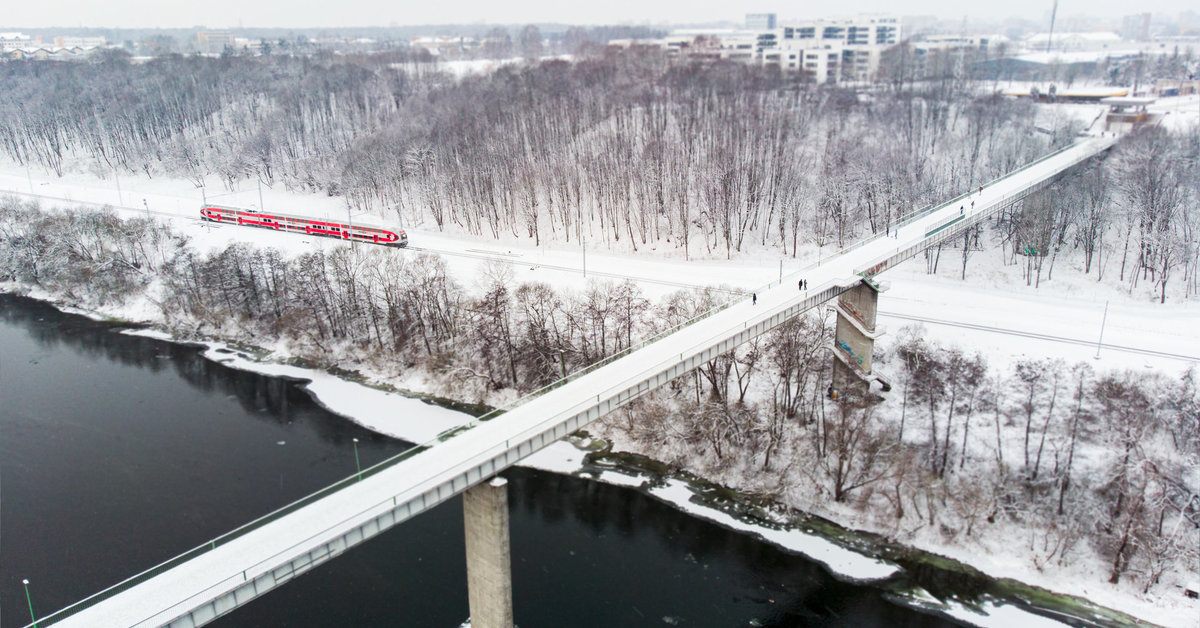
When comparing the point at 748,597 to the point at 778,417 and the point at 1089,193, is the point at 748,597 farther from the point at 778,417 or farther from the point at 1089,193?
the point at 1089,193

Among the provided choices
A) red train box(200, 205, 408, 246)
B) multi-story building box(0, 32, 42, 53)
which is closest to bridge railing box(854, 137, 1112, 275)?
red train box(200, 205, 408, 246)

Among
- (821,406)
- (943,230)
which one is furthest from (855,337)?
(943,230)

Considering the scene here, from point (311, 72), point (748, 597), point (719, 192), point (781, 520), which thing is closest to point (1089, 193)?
point (719, 192)

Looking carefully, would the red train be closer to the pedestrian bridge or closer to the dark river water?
the dark river water

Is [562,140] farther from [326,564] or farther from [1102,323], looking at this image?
[326,564]

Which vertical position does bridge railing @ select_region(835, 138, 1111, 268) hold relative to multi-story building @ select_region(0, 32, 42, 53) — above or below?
below
